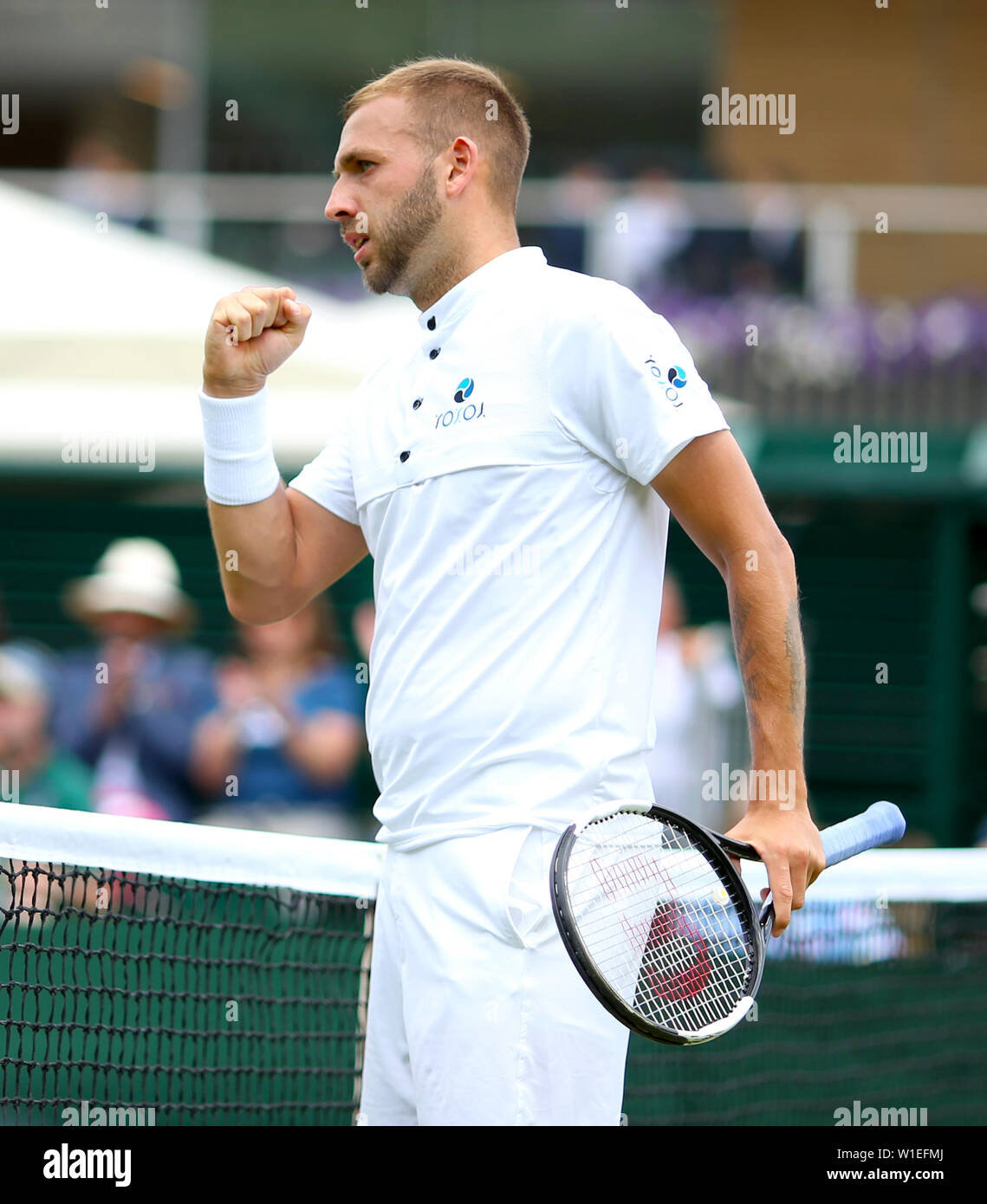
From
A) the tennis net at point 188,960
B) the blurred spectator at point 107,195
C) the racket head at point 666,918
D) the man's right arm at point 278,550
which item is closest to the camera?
the racket head at point 666,918

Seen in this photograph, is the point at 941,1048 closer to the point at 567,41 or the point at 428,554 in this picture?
the point at 428,554

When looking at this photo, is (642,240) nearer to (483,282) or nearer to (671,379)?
(483,282)

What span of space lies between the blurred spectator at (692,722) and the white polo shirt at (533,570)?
5.35 m

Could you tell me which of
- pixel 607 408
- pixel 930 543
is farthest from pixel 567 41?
pixel 607 408

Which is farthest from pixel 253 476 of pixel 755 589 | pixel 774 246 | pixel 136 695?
pixel 774 246

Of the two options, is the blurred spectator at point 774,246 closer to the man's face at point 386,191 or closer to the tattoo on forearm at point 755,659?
the man's face at point 386,191

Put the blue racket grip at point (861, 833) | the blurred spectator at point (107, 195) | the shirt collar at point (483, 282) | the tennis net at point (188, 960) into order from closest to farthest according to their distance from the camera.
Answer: the blue racket grip at point (861, 833), the shirt collar at point (483, 282), the tennis net at point (188, 960), the blurred spectator at point (107, 195)

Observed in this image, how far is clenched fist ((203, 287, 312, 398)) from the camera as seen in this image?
115 inches

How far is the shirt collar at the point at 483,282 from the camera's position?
2822mm

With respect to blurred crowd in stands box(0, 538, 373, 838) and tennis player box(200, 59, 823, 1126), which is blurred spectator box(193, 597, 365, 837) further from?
tennis player box(200, 59, 823, 1126)

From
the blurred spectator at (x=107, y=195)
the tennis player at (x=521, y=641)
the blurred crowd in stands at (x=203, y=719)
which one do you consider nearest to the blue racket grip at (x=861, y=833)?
the tennis player at (x=521, y=641)

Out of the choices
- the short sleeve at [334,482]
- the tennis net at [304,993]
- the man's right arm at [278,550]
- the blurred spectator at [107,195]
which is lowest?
the tennis net at [304,993]

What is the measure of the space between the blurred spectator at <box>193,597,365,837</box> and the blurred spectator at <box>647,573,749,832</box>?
152 cm
